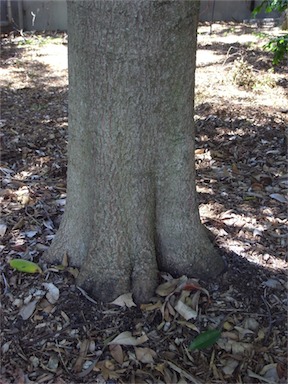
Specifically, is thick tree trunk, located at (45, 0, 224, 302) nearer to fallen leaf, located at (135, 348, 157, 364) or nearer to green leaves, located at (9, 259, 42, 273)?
green leaves, located at (9, 259, 42, 273)

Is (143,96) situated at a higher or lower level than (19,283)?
higher

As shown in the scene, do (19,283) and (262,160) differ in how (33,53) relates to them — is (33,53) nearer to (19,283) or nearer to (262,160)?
(262,160)

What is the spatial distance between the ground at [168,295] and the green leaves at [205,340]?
0.10ft

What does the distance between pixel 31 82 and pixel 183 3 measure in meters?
5.28

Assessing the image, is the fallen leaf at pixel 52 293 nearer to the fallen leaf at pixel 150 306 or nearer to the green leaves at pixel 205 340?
the fallen leaf at pixel 150 306

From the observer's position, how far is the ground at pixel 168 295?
7.73 feet

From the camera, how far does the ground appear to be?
2.36 m

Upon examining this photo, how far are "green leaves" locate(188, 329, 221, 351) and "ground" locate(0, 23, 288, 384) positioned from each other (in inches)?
1.2

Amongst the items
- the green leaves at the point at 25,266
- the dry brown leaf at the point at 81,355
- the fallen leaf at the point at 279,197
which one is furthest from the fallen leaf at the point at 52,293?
the fallen leaf at the point at 279,197

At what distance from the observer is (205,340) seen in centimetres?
240

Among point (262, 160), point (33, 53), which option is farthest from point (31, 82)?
point (262, 160)

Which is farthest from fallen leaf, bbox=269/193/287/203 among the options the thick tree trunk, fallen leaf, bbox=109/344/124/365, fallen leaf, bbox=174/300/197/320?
fallen leaf, bbox=109/344/124/365

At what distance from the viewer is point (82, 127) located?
250cm

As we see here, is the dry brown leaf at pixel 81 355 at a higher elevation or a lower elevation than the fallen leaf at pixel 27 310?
lower
